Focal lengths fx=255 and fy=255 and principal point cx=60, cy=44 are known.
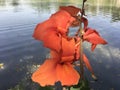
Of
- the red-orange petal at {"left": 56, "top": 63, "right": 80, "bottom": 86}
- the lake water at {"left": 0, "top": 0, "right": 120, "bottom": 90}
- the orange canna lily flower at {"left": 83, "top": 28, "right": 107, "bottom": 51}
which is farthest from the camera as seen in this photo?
the lake water at {"left": 0, "top": 0, "right": 120, "bottom": 90}

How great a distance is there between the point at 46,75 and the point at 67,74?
70 millimetres

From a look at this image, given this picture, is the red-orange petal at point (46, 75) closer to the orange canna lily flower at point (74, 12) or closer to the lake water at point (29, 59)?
the orange canna lily flower at point (74, 12)

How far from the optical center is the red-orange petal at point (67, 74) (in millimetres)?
824

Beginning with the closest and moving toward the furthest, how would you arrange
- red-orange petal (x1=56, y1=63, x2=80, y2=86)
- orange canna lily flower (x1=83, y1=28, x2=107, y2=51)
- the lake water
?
red-orange petal (x1=56, y1=63, x2=80, y2=86), orange canna lily flower (x1=83, y1=28, x2=107, y2=51), the lake water

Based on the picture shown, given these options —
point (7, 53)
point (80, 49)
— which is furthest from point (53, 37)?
point (7, 53)

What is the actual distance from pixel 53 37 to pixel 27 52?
59.2 ft

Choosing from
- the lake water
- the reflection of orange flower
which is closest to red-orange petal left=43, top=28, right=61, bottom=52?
the reflection of orange flower

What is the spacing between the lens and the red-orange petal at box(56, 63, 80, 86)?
824 millimetres

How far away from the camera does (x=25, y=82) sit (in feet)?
44.9

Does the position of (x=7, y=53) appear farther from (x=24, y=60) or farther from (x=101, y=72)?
(x=101, y=72)

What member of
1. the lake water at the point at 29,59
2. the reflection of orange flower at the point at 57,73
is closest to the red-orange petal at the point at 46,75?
the reflection of orange flower at the point at 57,73

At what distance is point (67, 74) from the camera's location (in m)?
0.85

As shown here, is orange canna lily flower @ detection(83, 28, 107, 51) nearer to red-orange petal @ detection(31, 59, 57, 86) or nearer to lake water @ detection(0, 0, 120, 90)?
red-orange petal @ detection(31, 59, 57, 86)

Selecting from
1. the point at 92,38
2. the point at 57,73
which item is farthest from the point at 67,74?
the point at 92,38
